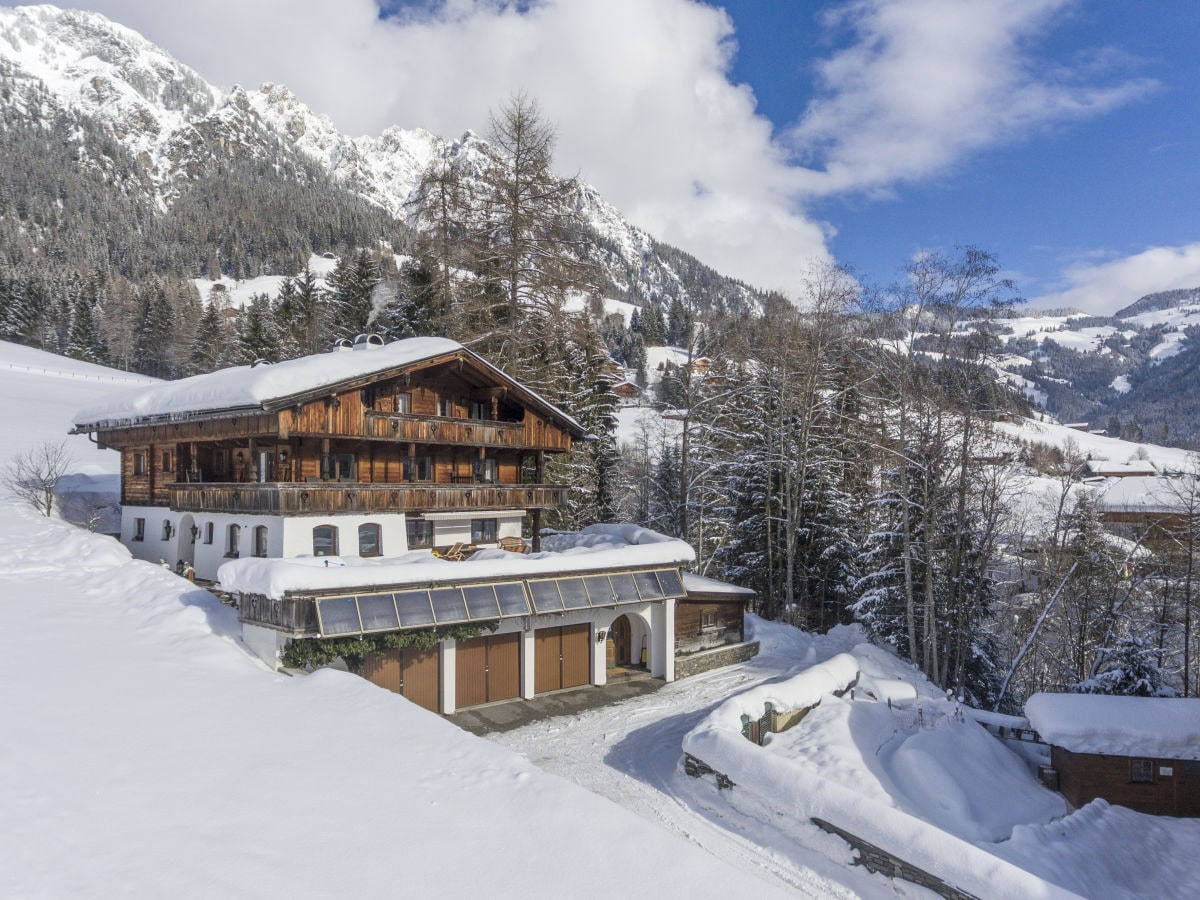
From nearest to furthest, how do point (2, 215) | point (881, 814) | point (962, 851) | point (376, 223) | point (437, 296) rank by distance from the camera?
point (962, 851) < point (881, 814) < point (437, 296) < point (2, 215) < point (376, 223)

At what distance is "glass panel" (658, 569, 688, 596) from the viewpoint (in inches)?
928

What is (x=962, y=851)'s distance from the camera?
1069 cm

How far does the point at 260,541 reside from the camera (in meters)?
22.1

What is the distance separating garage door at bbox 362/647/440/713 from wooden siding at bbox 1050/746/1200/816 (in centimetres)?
1666

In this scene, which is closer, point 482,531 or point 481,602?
point 481,602

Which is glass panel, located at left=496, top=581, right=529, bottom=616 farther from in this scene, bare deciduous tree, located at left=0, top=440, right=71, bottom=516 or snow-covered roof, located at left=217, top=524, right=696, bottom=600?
bare deciduous tree, located at left=0, top=440, right=71, bottom=516

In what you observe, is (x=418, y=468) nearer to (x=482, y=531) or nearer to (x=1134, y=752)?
(x=482, y=531)

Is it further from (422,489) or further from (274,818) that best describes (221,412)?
(274,818)

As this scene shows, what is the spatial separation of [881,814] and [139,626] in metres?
15.8

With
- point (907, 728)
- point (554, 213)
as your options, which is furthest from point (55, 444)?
point (907, 728)

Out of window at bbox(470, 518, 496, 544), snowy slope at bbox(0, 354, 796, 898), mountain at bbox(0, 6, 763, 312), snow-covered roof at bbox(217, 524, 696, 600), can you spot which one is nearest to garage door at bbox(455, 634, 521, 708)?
snow-covered roof at bbox(217, 524, 696, 600)

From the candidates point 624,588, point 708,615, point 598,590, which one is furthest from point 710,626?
point 598,590

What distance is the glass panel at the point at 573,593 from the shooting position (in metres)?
21.0

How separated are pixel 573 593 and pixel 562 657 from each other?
2495 mm
